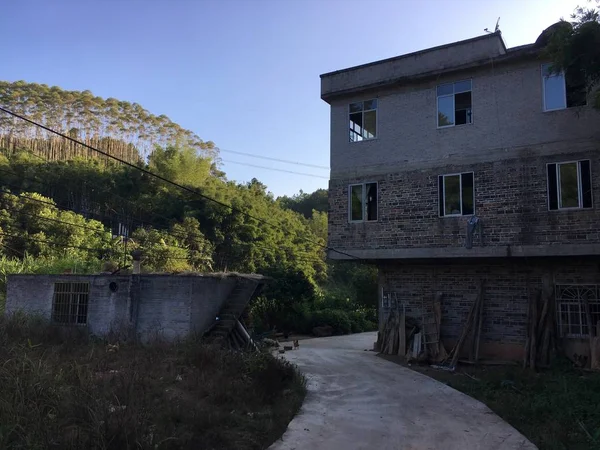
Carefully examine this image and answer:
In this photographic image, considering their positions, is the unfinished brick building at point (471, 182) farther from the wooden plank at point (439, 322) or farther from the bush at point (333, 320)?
the bush at point (333, 320)

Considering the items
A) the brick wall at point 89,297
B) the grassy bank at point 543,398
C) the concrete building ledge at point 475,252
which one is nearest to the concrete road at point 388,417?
the grassy bank at point 543,398

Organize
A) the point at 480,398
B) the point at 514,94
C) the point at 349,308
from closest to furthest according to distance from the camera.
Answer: the point at 480,398 → the point at 514,94 → the point at 349,308

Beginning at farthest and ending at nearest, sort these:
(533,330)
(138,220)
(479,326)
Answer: (138,220), (479,326), (533,330)

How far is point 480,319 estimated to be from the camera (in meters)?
13.5

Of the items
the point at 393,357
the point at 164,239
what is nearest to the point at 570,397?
the point at 393,357

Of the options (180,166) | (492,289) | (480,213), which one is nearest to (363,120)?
(480,213)

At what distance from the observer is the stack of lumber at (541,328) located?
1241cm

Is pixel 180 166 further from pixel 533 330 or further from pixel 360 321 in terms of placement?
pixel 533 330

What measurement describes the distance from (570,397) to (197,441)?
22.3ft

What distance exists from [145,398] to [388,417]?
152 inches

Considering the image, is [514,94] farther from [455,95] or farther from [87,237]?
[87,237]

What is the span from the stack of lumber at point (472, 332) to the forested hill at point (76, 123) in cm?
4013

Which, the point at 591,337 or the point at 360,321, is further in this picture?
the point at 360,321

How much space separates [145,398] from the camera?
7051 mm
